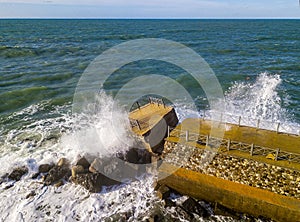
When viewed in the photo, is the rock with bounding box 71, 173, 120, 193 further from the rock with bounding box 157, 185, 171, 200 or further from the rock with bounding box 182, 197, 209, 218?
the rock with bounding box 182, 197, 209, 218

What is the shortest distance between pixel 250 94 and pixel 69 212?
23.6 metres

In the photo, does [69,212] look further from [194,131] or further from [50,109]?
[50,109]

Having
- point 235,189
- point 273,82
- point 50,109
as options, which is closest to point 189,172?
point 235,189

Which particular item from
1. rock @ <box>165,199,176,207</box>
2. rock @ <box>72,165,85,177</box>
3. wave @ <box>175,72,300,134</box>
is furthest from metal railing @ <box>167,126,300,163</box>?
rock @ <box>72,165,85,177</box>

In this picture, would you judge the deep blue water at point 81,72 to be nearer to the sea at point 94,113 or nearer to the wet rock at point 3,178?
the sea at point 94,113

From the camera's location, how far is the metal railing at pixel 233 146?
13.5m

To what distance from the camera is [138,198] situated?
14508mm

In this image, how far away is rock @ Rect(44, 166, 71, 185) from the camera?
15.7 m

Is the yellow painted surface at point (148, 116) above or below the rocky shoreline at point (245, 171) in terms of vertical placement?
above

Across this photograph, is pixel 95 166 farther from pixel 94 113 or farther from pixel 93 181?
pixel 94 113

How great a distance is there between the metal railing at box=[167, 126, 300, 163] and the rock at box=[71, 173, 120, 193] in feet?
15.7

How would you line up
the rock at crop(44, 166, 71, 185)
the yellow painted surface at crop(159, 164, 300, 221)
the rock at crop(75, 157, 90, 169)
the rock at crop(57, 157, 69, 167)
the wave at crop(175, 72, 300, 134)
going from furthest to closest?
1. the wave at crop(175, 72, 300, 134)
2. the rock at crop(57, 157, 69, 167)
3. the rock at crop(75, 157, 90, 169)
4. the rock at crop(44, 166, 71, 185)
5. the yellow painted surface at crop(159, 164, 300, 221)

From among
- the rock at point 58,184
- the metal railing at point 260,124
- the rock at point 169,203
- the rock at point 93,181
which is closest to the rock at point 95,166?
the rock at point 93,181

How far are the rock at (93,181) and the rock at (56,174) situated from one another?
2.75 ft
